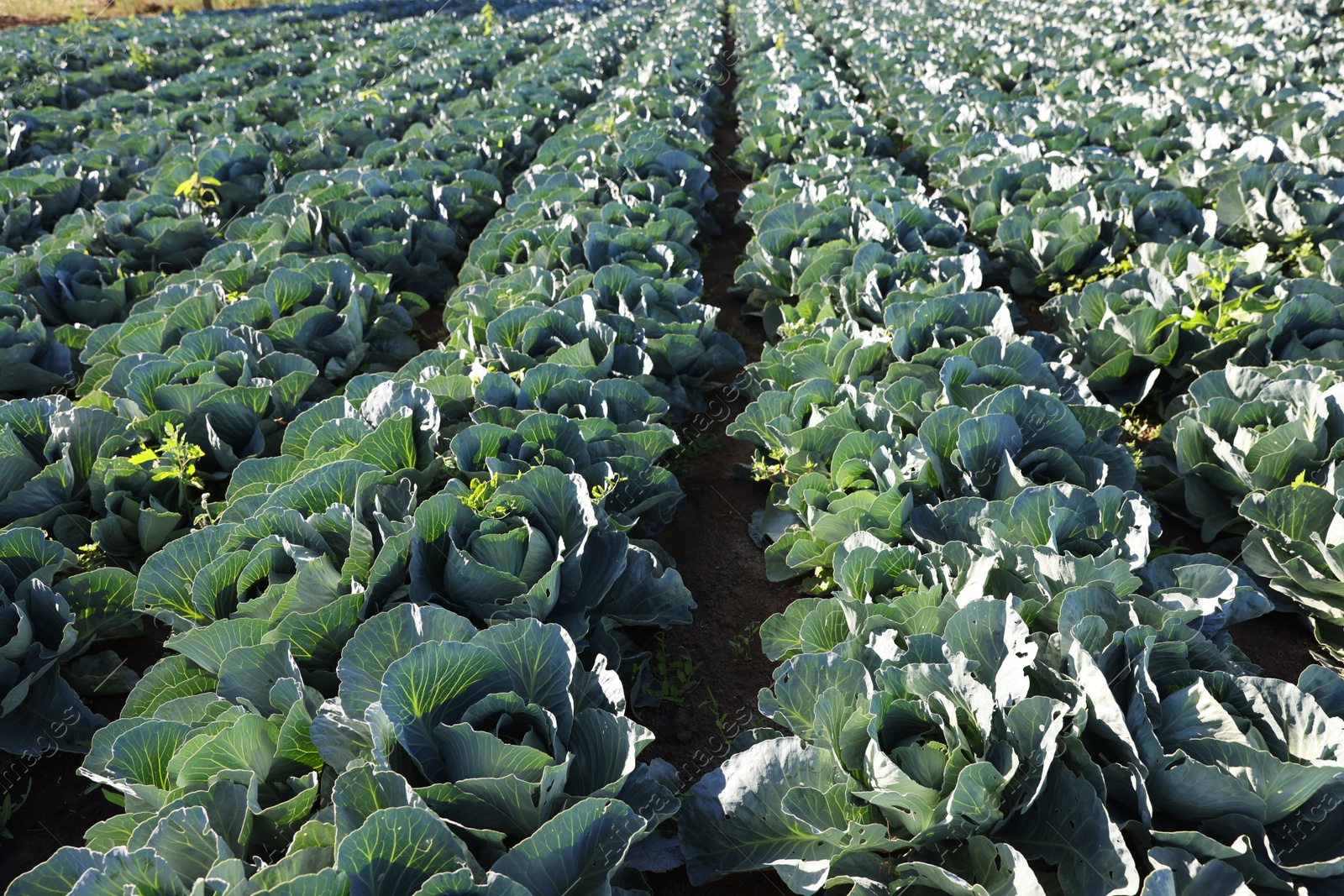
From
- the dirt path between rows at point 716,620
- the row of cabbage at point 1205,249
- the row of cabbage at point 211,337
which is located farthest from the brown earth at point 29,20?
the dirt path between rows at point 716,620

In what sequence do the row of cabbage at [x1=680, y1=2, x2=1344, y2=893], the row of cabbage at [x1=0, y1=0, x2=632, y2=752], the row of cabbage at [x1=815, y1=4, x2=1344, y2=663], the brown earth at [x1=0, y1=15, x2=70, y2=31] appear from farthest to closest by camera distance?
the brown earth at [x1=0, y1=15, x2=70, y2=31]
the row of cabbage at [x1=815, y1=4, x2=1344, y2=663]
the row of cabbage at [x1=0, y1=0, x2=632, y2=752]
the row of cabbage at [x1=680, y1=2, x2=1344, y2=893]

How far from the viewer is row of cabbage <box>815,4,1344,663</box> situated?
3.29 m

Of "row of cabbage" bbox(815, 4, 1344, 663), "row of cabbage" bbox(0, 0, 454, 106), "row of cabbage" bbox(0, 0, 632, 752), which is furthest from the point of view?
"row of cabbage" bbox(0, 0, 454, 106)

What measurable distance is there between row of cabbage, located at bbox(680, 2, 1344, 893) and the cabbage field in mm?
15

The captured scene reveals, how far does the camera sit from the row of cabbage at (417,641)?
1.75 m

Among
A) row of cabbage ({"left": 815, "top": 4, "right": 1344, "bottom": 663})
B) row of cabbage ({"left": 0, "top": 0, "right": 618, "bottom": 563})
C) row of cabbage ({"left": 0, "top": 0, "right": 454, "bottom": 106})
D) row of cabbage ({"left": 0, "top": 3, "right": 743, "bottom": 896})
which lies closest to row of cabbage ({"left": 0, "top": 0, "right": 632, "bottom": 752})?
row of cabbage ({"left": 0, "top": 0, "right": 618, "bottom": 563})

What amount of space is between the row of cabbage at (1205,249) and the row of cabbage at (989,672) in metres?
0.62

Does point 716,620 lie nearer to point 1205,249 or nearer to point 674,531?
point 674,531

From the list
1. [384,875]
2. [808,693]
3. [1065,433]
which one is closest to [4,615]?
[384,875]

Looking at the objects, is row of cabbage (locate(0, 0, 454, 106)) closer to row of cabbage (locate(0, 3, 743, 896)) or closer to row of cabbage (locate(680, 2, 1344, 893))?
row of cabbage (locate(0, 3, 743, 896))

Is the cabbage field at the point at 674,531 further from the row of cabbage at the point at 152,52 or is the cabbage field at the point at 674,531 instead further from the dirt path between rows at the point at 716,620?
the row of cabbage at the point at 152,52

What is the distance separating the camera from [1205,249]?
193 inches

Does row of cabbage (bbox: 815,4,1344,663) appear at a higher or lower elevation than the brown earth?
lower

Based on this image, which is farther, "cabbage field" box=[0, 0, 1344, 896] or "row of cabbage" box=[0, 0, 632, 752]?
"row of cabbage" box=[0, 0, 632, 752]
